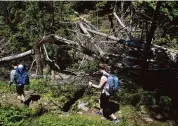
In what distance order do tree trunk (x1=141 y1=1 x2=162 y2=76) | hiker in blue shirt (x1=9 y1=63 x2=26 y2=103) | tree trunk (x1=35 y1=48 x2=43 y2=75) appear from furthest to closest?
tree trunk (x1=35 y1=48 x2=43 y2=75), tree trunk (x1=141 y1=1 x2=162 y2=76), hiker in blue shirt (x1=9 y1=63 x2=26 y2=103)

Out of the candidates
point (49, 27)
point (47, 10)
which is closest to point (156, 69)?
point (49, 27)

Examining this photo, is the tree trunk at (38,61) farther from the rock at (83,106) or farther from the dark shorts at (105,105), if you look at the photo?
the dark shorts at (105,105)

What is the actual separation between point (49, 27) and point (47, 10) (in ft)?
7.57

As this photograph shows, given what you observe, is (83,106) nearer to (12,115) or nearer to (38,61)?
(12,115)

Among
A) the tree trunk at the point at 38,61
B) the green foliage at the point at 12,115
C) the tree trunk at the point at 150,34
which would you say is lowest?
the green foliage at the point at 12,115

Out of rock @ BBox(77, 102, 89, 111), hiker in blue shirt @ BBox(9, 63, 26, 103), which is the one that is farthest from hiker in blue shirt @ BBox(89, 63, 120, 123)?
hiker in blue shirt @ BBox(9, 63, 26, 103)

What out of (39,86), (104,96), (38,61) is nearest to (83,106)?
(104,96)

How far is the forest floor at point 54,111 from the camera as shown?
27.9 feet

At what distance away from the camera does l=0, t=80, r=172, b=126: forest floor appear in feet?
27.9

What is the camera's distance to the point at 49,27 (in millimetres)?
15469

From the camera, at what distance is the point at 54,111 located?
9.24 m

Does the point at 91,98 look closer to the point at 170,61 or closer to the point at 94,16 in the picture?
the point at 170,61

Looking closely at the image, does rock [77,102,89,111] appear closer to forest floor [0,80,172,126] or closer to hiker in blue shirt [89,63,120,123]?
forest floor [0,80,172,126]

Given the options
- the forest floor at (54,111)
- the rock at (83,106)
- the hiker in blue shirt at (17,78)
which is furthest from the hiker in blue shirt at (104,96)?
the hiker in blue shirt at (17,78)
